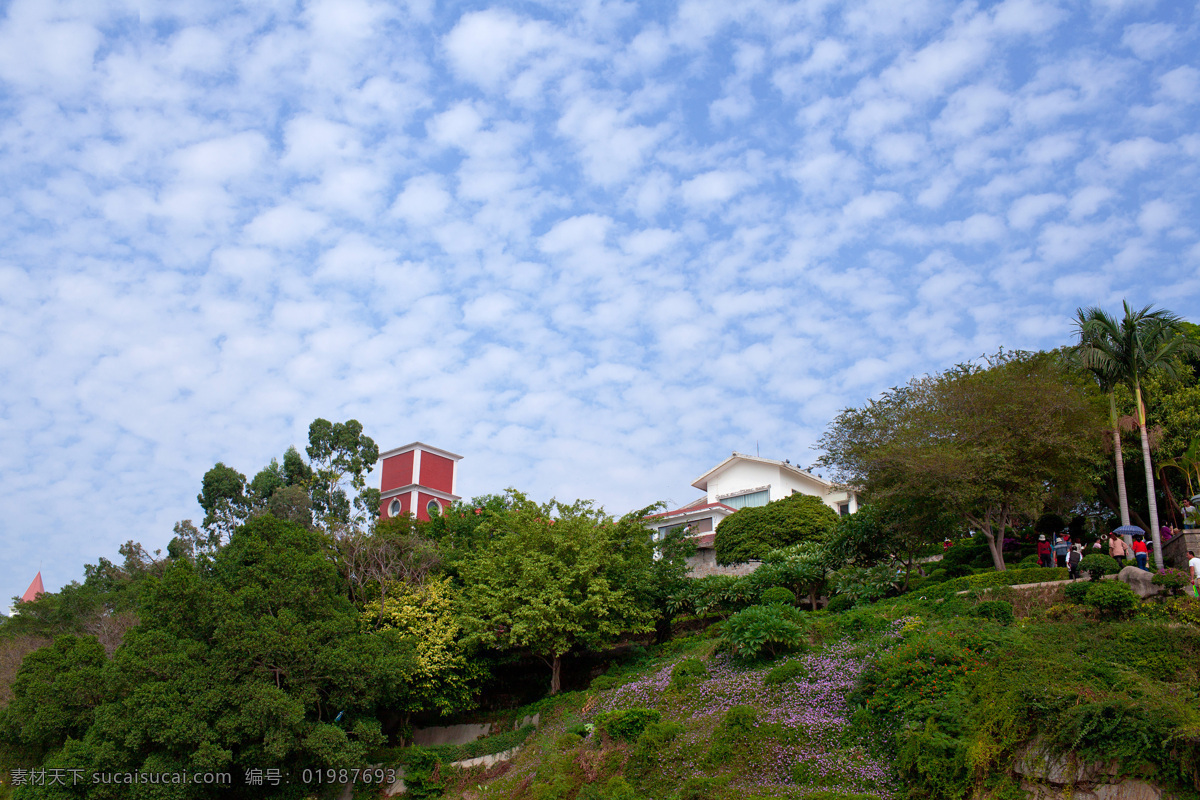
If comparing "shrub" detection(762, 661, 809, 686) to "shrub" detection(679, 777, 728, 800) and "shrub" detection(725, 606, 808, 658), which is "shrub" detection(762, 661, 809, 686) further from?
"shrub" detection(679, 777, 728, 800)

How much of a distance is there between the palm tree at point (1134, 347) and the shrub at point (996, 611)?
800cm

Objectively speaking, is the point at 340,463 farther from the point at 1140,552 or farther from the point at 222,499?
the point at 1140,552

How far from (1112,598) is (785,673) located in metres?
6.61

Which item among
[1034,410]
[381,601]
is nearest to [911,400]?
[1034,410]

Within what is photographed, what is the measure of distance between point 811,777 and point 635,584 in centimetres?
1021

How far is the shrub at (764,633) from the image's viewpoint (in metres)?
18.1

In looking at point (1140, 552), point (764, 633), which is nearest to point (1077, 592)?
point (1140, 552)

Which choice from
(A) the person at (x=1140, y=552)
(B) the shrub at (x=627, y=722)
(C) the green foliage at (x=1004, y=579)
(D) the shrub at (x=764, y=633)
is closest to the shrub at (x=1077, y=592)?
(C) the green foliage at (x=1004, y=579)

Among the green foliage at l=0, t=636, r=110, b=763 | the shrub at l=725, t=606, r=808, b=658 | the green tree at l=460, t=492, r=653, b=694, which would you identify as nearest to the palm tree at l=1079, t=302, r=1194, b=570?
the shrub at l=725, t=606, r=808, b=658

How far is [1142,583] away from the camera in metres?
16.3

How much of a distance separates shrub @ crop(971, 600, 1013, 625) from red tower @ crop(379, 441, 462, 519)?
35306mm

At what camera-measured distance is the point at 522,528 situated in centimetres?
2412

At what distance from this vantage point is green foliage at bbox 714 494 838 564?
3253cm

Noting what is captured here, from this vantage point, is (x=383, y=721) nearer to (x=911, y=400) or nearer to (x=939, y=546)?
(x=911, y=400)
